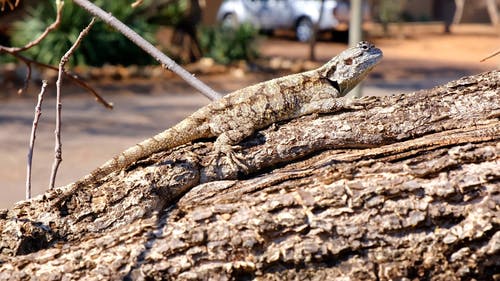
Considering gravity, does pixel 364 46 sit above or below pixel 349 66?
above

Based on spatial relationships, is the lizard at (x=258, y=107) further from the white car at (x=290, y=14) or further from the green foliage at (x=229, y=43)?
the white car at (x=290, y=14)

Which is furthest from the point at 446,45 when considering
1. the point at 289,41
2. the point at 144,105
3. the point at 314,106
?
the point at 314,106

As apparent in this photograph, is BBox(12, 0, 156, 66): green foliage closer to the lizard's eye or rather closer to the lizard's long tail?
the lizard's eye

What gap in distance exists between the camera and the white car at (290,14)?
35188mm

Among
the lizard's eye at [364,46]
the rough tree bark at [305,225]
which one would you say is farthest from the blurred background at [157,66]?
the rough tree bark at [305,225]

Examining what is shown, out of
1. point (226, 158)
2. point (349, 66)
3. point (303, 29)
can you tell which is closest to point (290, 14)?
point (303, 29)

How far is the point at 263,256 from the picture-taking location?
2592 mm

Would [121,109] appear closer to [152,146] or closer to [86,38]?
[86,38]

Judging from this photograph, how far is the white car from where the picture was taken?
3519cm

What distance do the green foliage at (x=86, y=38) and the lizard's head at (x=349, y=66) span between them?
56.6 feet

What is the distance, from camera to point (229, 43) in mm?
25250

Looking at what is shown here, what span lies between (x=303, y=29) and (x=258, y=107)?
32484 mm

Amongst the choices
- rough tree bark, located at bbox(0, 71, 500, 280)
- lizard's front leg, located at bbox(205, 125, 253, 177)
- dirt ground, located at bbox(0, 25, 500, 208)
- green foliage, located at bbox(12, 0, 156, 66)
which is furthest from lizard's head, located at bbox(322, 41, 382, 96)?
green foliage, located at bbox(12, 0, 156, 66)

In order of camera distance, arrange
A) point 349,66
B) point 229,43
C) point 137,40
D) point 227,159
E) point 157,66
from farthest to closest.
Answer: point 229,43, point 157,66, point 349,66, point 137,40, point 227,159
